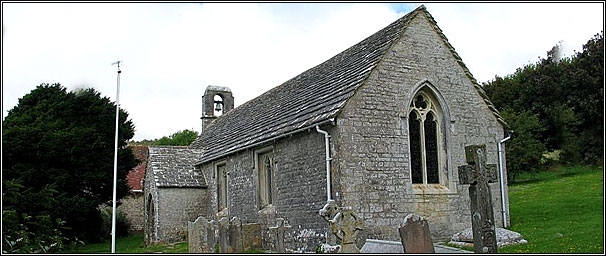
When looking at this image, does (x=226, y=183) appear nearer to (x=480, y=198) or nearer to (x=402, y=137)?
(x=402, y=137)

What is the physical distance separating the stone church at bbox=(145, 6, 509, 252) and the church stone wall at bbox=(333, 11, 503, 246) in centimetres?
3

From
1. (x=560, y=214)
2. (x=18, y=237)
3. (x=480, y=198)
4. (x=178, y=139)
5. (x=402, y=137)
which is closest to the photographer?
(x=18, y=237)

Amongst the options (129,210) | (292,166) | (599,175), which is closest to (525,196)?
(599,175)

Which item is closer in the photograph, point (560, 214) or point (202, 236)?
point (202, 236)

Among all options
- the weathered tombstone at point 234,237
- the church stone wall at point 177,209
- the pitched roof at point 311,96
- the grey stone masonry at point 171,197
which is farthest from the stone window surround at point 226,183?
the weathered tombstone at point 234,237

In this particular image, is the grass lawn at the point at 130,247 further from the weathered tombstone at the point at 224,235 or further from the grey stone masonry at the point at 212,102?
the grey stone masonry at the point at 212,102

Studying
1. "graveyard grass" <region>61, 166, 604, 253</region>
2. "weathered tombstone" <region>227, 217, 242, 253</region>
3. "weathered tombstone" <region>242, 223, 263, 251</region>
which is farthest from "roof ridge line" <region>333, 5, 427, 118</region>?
"weathered tombstone" <region>242, 223, 263, 251</region>

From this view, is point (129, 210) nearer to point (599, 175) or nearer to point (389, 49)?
point (389, 49)

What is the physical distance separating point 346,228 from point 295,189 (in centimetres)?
686

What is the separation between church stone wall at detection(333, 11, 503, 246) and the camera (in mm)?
16469

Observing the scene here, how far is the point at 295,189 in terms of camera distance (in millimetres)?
18547

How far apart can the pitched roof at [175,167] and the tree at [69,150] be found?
7.87 ft

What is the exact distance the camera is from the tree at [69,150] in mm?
26172

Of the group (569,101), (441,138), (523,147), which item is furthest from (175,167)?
(569,101)
